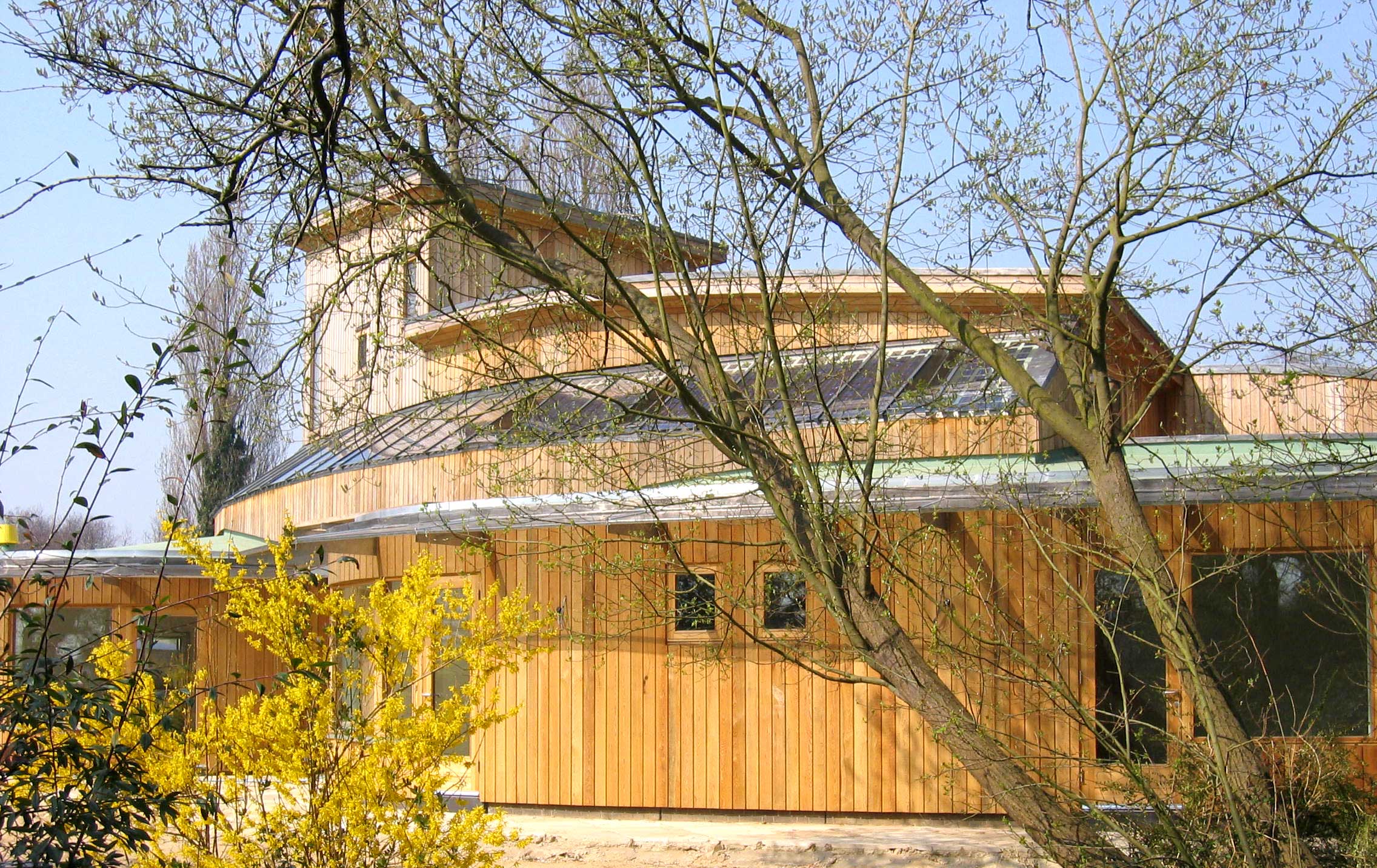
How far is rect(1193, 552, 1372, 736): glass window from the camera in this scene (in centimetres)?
933

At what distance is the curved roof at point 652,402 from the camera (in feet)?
20.7

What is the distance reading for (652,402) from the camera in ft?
27.2

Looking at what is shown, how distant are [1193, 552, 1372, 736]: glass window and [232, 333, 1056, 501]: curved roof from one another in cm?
219

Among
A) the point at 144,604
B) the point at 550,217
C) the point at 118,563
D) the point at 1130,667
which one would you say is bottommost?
the point at 1130,667

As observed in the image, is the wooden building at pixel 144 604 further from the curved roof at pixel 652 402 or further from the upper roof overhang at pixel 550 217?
the upper roof overhang at pixel 550 217

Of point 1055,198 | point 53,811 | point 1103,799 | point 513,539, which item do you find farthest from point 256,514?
point 53,811

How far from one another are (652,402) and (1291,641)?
4894 millimetres

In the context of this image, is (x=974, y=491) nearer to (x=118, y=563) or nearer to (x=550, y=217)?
(x=550, y=217)

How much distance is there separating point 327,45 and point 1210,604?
780 centimetres

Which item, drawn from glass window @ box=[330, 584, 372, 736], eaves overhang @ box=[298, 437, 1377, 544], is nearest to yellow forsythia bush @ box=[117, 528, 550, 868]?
glass window @ box=[330, 584, 372, 736]

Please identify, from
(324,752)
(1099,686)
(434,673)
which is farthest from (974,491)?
(434,673)

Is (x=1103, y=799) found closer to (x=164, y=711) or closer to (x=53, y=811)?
(x=164, y=711)

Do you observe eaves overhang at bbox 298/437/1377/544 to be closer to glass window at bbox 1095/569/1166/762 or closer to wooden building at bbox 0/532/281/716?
glass window at bbox 1095/569/1166/762

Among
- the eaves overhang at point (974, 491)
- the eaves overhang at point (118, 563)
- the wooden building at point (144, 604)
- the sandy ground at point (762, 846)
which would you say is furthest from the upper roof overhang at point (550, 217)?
the wooden building at point (144, 604)
